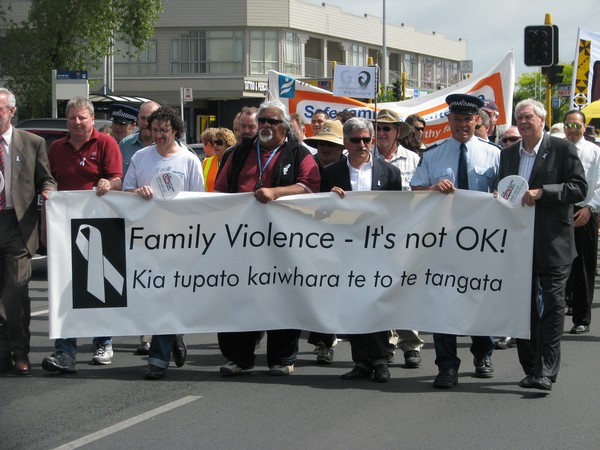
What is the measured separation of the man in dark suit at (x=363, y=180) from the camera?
820 cm

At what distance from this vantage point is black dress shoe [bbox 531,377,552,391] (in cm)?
764

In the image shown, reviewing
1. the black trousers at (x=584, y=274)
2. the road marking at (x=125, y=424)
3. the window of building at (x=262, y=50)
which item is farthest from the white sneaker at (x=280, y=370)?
the window of building at (x=262, y=50)

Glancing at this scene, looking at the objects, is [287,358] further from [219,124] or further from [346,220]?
[219,124]

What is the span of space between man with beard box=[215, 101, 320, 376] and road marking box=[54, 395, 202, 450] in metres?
0.91

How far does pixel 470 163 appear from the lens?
27.1ft

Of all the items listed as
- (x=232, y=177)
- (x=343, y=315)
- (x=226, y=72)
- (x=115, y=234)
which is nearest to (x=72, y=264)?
(x=115, y=234)

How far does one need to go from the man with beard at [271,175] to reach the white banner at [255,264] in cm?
22

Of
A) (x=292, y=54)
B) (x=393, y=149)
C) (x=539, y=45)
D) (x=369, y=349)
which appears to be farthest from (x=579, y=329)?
(x=292, y=54)

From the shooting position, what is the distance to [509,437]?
21.4 ft

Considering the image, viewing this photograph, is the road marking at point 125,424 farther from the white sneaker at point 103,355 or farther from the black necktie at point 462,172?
the black necktie at point 462,172

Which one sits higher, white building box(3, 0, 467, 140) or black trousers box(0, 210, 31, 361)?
white building box(3, 0, 467, 140)

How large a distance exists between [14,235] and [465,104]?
3634 mm

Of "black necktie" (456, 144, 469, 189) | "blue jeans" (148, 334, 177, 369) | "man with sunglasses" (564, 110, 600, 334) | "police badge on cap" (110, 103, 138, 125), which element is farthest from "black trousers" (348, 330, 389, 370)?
"police badge on cap" (110, 103, 138, 125)

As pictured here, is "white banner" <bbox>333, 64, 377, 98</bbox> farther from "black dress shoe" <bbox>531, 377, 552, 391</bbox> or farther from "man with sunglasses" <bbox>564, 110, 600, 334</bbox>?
"black dress shoe" <bbox>531, 377, 552, 391</bbox>
